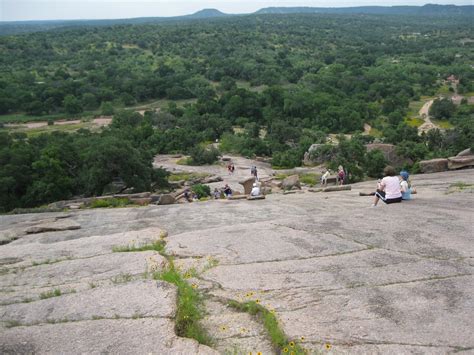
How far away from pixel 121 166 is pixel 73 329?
28593mm

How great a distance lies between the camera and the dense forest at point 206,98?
37.4 metres

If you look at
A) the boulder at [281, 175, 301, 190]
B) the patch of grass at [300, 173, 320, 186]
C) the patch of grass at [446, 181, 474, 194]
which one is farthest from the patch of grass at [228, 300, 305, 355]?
the patch of grass at [300, 173, 320, 186]

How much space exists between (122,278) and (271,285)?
3.33 m

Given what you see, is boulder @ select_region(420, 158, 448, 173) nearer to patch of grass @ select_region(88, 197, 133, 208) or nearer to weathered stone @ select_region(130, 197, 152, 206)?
weathered stone @ select_region(130, 197, 152, 206)

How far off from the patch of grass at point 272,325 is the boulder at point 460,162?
2160 centimetres

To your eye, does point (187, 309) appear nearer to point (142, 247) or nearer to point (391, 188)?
point (142, 247)

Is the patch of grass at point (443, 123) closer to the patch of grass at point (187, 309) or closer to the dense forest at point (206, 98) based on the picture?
the dense forest at point (206, 98)

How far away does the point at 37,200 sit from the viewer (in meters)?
35.8

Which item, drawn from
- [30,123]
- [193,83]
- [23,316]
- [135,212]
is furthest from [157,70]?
[23,316]

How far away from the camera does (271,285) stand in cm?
970

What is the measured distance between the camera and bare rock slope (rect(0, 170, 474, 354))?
7.73m

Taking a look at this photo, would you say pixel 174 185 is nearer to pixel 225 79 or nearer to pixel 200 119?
pixel 200 119

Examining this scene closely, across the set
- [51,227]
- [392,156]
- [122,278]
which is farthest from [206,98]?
[122,278]

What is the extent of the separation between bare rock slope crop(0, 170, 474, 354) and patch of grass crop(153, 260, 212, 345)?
15 cm
